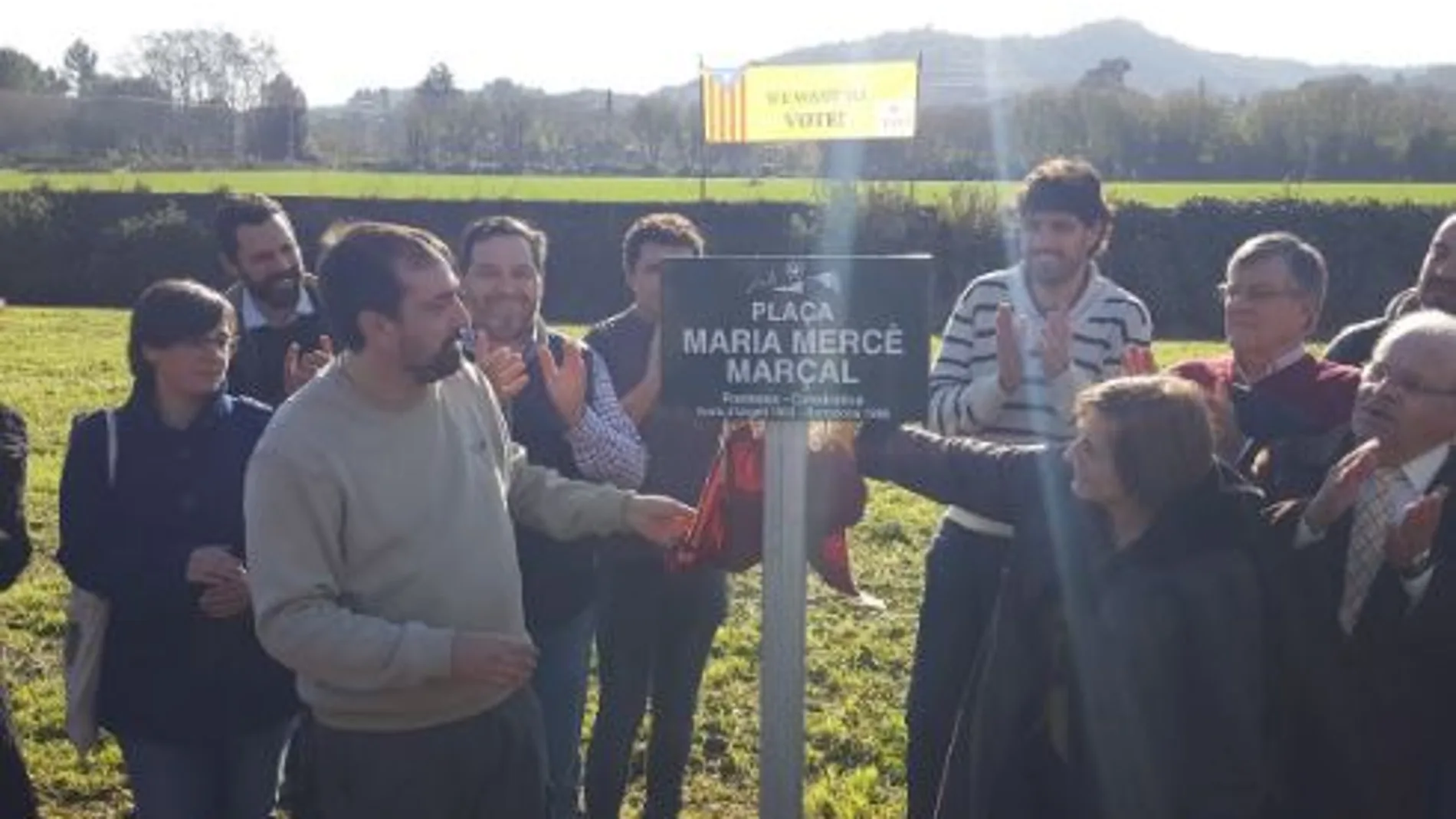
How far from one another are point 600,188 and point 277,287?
43.3m

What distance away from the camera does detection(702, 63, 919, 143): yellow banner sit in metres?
27.8

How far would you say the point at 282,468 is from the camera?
2863 millimetres

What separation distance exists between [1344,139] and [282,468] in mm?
56198

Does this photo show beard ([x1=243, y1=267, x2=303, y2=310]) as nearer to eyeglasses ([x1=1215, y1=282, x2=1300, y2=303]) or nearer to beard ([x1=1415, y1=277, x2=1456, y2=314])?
eyeglasses ([x1=1215, y1=282, x2=1300, y2=303])

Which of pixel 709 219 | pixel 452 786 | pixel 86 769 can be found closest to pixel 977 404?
pixel 452 786

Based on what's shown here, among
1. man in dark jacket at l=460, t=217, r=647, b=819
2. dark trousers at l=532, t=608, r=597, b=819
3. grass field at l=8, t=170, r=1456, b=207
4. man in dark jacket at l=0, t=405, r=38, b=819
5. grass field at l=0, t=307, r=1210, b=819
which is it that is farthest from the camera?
grass field at l=8, t=170, r=1456, b=207

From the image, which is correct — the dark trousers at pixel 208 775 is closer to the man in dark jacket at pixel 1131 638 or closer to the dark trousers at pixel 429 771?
the dark trousers at pixel 429 771

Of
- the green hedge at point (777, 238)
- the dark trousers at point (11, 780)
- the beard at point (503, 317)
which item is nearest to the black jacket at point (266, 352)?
the beard at point (503, 317)

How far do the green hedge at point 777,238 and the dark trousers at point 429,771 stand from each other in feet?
75.6

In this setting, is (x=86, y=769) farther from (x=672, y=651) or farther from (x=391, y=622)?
(x=391, y=622)

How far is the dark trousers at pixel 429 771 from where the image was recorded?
304 centimetres

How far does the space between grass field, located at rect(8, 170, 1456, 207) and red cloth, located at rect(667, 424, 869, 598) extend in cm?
2630

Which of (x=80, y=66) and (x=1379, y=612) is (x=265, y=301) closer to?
(x=1379, y=612)

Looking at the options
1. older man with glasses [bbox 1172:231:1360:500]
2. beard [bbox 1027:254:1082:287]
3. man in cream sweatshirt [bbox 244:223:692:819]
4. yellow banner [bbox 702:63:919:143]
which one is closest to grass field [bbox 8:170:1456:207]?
yellow banner [bbox 702:63:919:143]
